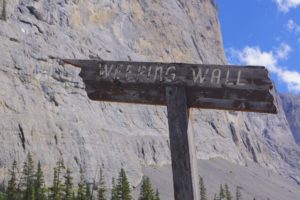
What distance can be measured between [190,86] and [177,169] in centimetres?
110

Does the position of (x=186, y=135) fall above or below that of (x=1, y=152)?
below

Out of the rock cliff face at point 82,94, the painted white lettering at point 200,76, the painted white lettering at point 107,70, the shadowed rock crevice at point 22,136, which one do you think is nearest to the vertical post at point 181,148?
the painted white lettering at point 200,76

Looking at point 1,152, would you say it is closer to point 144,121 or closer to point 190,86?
point 144,121

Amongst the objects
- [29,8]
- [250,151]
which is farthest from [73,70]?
[250,151]

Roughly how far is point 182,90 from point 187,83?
12 centimetres

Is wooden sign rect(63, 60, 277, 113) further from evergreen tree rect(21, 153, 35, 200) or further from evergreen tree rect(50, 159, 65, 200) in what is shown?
evergreen tree rect(21, 153, 35, 200)

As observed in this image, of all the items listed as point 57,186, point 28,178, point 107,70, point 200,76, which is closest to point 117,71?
point 107,70

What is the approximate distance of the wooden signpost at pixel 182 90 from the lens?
5.92 m

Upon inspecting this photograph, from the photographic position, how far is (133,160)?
99.6 meters

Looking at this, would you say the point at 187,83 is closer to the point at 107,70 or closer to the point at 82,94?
the point at 107,70

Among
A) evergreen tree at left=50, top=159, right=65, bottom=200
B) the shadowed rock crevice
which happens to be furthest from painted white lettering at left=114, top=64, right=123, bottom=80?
the shadowed rock crevice

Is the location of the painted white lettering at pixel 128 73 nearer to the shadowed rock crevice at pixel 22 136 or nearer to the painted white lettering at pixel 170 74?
the painted white lettering at pixel 170 74

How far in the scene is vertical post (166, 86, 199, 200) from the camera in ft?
19.5

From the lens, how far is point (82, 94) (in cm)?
10112
